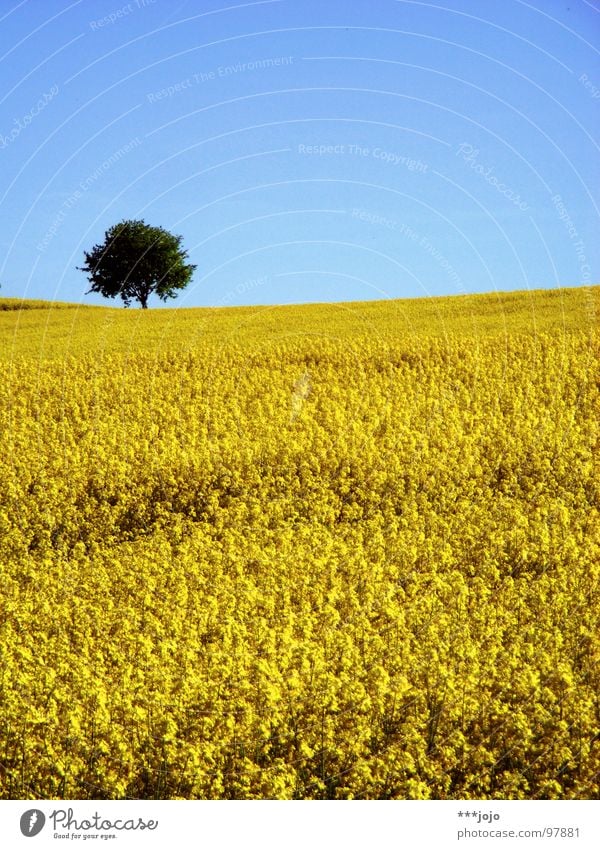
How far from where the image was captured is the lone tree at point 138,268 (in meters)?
26.6

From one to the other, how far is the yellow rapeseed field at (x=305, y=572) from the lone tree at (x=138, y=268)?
10.6ft

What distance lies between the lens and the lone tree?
87.4 feet

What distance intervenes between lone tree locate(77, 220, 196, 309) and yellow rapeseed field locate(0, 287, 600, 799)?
3.22 m

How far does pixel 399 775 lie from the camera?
9148mm

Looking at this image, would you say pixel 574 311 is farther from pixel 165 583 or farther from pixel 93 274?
pixel 165 583

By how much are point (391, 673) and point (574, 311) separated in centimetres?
2119
